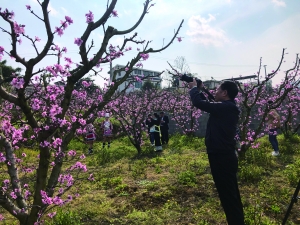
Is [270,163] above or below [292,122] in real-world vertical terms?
below

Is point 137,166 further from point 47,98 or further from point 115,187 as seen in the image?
point 47,98

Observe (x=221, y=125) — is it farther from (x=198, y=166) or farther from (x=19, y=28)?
(x=198, y=166)

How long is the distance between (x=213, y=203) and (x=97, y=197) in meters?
2.34

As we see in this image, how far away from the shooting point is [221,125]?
315cm

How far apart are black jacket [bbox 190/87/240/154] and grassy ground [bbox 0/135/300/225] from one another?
122 cm

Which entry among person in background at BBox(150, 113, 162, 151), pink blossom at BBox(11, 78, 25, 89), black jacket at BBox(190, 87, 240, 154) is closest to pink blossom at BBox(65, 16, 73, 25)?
pink blossom at BBox(11, 78, 25, 89)

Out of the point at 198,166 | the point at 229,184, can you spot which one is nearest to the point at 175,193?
the point at 198,166

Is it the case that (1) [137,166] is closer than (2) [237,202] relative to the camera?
No

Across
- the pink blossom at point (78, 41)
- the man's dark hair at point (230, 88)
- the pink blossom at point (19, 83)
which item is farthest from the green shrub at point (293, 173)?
the pink blossom at point (19, 83)

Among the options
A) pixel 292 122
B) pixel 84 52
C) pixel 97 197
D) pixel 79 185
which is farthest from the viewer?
pixel 292 122

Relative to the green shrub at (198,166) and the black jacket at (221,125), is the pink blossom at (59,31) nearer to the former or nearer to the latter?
the black jacket at (221,125)

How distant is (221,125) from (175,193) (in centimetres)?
261

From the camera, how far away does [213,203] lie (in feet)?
15.2

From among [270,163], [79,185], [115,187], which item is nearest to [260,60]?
[270,163]
